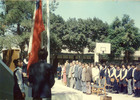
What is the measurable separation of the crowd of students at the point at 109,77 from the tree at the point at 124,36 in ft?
64.7

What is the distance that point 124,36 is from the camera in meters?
33.3

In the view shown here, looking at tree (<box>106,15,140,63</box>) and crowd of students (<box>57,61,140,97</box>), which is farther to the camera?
tree (<box>106,15,140,63</box>)

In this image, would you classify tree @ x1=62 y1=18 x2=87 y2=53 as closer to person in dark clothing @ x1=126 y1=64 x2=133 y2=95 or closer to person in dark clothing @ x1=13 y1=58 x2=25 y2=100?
person in dark clothing @ x1=126 y1=64 x2=133 y2=95

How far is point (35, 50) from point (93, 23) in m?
29.5

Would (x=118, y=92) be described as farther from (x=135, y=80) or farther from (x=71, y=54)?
(x=71, y=54)

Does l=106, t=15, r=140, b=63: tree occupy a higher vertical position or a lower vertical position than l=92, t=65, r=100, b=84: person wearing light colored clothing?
higher

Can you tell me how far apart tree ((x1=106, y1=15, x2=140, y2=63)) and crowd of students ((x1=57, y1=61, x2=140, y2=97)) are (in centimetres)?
1971

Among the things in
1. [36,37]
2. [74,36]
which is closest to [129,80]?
[36,37]

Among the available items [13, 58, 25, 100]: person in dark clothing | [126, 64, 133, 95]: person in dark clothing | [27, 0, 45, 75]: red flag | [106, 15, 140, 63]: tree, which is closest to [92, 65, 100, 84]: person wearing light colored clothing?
[126, 64, 133, 95]: person in dark clothing

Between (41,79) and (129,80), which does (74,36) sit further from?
(41,79)

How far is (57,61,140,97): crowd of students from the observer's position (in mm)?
12359

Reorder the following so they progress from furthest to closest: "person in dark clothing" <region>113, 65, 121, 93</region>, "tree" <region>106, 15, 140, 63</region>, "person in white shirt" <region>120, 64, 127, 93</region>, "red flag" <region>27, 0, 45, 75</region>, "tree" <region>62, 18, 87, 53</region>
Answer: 1. "tree" <region>106, 15, 140, 63</region>
2. "tree" <region>62, 18, 87, 53</region>
3. "person in dark clothing" <region>113, 65, 121, 93</region>
4. "person in white shirt" <region>120, 64, 127, 93</region>
5. "red flag" <region>27, 0, 45, 75</region>

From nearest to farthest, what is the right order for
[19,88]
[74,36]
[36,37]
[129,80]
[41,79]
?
[41,79] < [19,88] < [36,37] < [129,80] < [74,36]

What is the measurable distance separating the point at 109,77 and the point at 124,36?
20440mm
